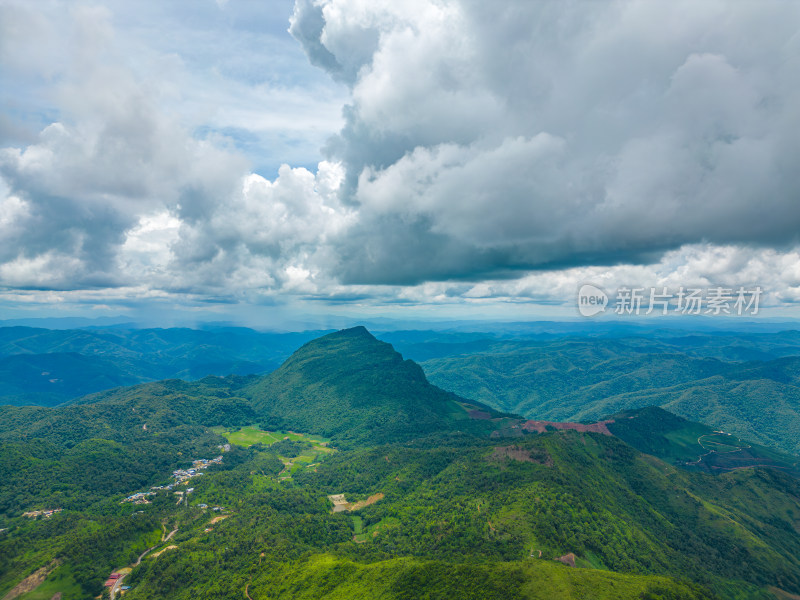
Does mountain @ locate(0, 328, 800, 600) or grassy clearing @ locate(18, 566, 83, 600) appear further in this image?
grassy clearing @ locate(18, 566, 83, 600)

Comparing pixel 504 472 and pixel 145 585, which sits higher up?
pixel 504 472

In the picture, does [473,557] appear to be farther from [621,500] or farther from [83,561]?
[83,561]

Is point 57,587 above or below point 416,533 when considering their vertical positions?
below

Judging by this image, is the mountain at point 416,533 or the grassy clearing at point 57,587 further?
the grassy clearing at point 57,587

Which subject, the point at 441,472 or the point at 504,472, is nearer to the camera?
the point at 504,472

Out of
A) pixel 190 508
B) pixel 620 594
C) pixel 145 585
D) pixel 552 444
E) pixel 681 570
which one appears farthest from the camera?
pixel 552 444

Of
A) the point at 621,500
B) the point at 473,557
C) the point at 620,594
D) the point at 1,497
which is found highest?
the point at 620,594

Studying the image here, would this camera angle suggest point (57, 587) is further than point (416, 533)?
No

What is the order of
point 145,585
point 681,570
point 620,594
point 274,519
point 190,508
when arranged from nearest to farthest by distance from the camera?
point 620,594 < point 145,585 < point 681,570 < point 274,519 < point 190,508

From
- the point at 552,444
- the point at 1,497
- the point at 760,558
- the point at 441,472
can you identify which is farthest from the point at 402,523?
the point at 1,497

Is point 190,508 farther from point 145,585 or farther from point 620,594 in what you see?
point 620,594
